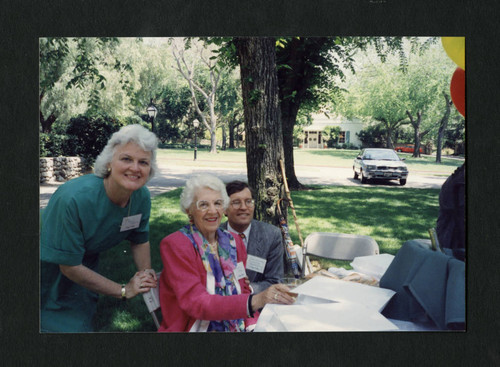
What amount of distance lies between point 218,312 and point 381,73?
1997mm

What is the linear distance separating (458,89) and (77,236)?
253cm

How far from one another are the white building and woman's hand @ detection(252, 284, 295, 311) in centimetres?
114

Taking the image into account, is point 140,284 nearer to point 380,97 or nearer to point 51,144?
point 51,144

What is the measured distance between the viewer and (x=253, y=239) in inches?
99.7

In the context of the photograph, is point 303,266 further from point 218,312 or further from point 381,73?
point 381,73

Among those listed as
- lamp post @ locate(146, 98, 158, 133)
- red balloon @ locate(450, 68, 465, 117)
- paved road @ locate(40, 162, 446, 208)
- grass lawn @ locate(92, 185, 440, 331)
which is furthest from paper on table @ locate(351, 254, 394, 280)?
lamp post @ locate(146, 98, 158, 133)

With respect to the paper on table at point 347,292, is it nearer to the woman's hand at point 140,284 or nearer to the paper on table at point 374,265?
the paper on table at point 374,265

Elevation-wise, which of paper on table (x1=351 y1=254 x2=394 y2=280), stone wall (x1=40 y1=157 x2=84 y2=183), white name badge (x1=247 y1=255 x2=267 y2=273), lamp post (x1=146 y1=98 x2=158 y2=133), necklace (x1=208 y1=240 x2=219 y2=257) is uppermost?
lamp post (x1=146 y1=98 x2=158 y2=133)

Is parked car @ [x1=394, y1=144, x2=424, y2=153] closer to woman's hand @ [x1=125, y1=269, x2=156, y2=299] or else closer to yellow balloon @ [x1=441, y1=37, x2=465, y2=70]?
yellow balloon @ [x1=441, y1=37, x2=465, y2=70]

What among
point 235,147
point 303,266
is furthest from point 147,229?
point 303,266

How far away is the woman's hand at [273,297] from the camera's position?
2152mm

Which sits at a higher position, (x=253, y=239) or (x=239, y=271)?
(x=253, y=239)

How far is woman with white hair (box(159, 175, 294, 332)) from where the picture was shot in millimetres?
2102

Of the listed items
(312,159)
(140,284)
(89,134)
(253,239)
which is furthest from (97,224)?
(312,159)
